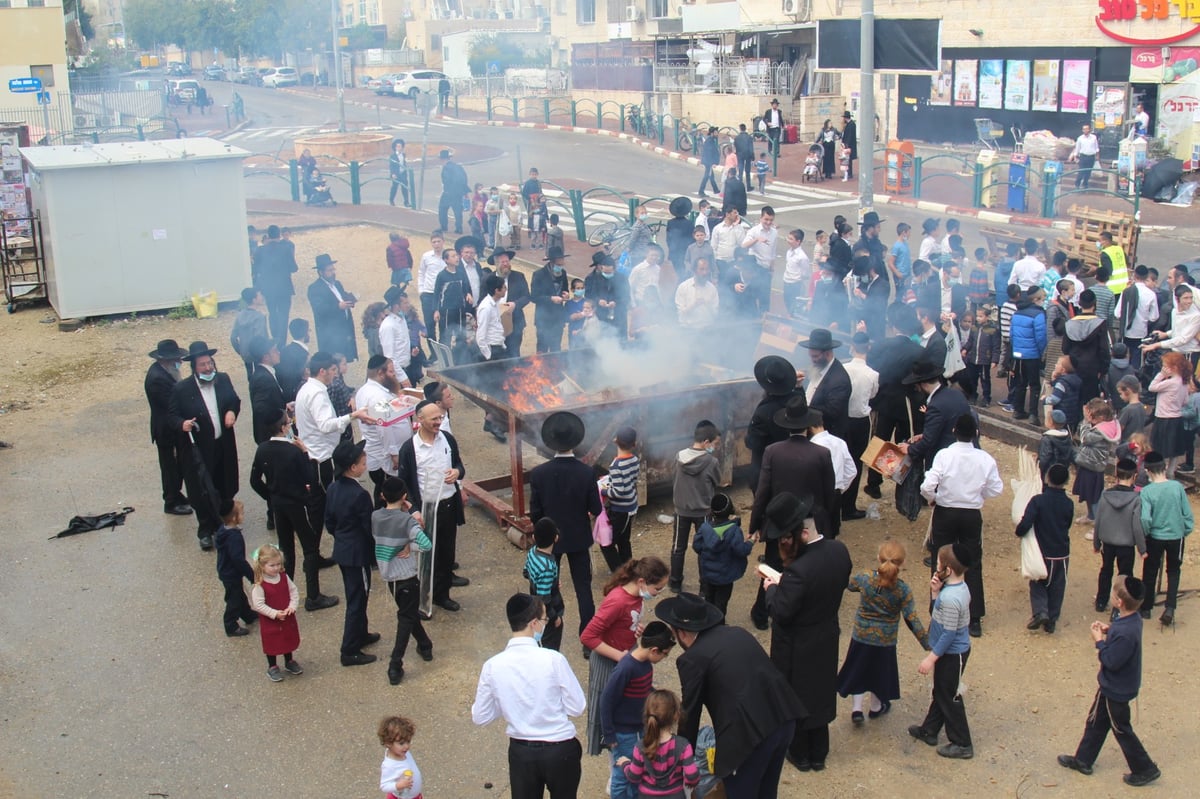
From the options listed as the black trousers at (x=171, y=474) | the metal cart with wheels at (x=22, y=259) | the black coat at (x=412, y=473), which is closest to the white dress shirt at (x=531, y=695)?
the black coat at (x=412, y=473)

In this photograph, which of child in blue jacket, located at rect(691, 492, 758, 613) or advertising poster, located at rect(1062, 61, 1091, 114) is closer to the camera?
child in blue jacket, located at rect(691, 492, 758, 613)

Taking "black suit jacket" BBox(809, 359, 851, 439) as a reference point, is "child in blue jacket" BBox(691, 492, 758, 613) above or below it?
below

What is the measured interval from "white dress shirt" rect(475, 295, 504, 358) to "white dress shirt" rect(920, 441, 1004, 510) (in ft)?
17.6

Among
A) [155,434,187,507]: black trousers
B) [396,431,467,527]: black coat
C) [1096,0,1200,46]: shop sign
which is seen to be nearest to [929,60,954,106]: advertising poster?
[1096,0,1200,46]: shop sign

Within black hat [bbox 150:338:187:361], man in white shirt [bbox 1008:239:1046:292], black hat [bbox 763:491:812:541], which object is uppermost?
man in white shirt [bbox 1008:239:1046:292]

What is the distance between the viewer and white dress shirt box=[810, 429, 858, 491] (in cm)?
853

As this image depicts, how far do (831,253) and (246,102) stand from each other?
51307 mm

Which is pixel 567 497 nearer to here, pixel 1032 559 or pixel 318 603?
pixel 318 603

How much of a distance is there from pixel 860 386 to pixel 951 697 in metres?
3.48

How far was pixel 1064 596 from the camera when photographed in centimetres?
854

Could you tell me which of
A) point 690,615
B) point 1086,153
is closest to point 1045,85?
point 1086,153

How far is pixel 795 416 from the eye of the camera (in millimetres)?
8320

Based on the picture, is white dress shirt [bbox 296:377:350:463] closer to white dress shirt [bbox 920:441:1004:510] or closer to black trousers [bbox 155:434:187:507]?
black trousers [bbox 155:434:187:507]

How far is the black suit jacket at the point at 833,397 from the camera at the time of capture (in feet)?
30.5
